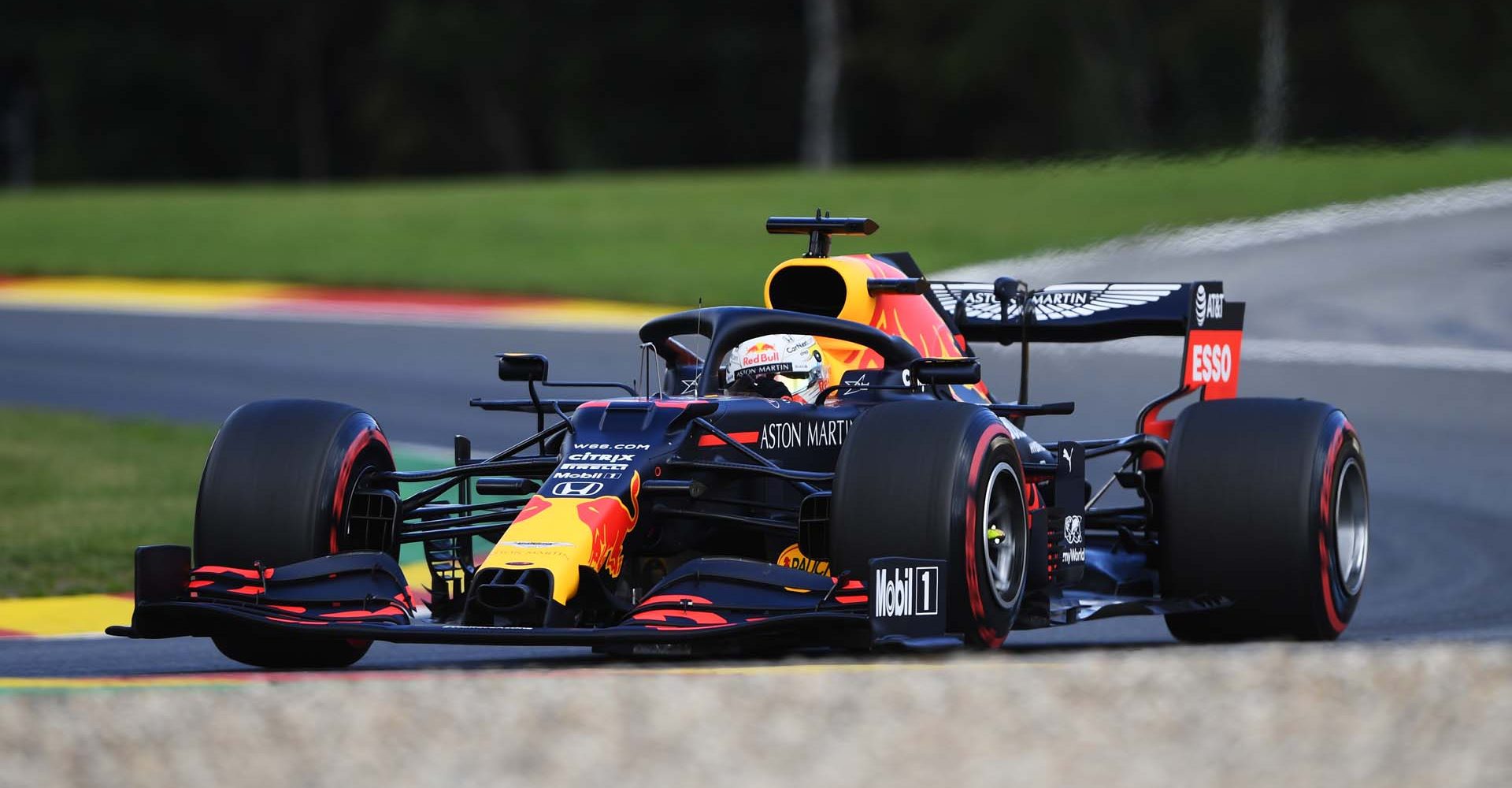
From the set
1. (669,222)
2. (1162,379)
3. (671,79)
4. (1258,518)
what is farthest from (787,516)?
(671,79)

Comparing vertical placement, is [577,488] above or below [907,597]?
above

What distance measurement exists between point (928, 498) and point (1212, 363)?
3.46 metres

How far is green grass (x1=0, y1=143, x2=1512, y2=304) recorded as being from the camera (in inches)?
1009

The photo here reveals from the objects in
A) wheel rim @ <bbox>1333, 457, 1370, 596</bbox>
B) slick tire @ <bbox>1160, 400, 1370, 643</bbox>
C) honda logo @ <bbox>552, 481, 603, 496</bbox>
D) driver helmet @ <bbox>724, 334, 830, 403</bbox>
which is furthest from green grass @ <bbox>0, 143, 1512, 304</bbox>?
honda logo @ <bbox>552, 481, 603, 496</bbox>

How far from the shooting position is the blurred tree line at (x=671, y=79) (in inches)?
1577

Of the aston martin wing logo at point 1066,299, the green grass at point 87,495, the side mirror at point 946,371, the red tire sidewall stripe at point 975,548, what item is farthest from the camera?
the green grass at point 87,495

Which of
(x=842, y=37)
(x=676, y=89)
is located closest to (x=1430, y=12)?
(x=842, y=37)

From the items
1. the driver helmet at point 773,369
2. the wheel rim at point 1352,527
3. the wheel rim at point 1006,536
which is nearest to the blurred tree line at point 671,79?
the wheel rim at point 1352,527

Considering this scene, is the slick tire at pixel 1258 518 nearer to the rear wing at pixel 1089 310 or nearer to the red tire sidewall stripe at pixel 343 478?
the rear wing at pixel 1089 310

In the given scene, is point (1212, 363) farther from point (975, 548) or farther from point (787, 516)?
point (975, 548)

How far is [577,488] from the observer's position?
7.74 metres

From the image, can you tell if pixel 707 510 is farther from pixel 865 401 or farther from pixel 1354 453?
pixel 1354 453

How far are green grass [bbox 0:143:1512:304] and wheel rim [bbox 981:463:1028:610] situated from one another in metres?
13.9

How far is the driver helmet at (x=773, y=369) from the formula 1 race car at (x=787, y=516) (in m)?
0.01
